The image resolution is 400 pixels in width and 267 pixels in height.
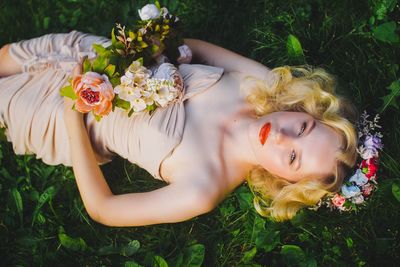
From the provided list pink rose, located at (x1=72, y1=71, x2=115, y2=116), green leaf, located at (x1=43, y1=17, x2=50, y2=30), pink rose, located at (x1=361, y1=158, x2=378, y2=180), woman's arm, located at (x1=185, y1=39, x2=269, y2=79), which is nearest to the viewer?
pink rose, located at (x1=72, y1=71, x2=115, y2=116)

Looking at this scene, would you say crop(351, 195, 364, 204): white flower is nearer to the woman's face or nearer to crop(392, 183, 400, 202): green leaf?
crop(392, 183, 400, 202): green leaf

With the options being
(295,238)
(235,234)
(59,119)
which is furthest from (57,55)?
(295,238)

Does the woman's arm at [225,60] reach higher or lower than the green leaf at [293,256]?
higher

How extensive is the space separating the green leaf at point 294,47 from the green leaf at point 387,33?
55 cm

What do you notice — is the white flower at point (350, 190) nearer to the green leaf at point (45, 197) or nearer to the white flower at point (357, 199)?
the white flower at point (357, 199)

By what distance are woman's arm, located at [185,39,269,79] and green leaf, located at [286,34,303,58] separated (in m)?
0.46

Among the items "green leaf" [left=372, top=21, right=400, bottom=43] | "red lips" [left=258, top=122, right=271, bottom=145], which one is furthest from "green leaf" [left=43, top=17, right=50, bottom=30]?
"green leaf" [left=372, top=21, right=400, bottom=43]

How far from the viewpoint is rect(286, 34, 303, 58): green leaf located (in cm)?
354

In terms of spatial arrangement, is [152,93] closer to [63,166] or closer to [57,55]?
[57,55]

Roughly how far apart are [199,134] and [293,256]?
1.18 meters

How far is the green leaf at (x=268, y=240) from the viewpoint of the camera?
3.36 m

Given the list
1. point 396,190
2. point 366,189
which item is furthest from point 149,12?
point 396,190

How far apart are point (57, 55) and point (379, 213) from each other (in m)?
2.57

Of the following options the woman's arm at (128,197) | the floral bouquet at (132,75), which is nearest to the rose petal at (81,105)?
the floral bouquet at (132,75)
